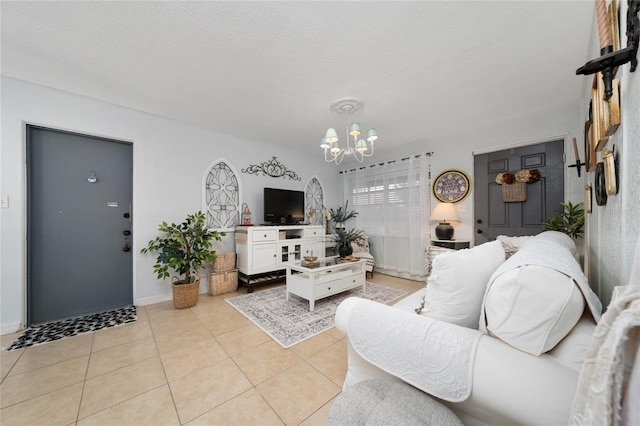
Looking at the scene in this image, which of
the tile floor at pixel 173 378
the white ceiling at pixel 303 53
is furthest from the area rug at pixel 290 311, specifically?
the white ceiling at pixel 303 53

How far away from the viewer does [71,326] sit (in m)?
2.31

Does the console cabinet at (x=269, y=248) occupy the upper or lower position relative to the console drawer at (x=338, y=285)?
upper

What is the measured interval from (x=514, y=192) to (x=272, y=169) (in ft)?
12.1

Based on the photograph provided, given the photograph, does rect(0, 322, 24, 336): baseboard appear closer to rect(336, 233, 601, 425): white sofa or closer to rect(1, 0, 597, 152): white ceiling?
rect(1, 0, 597, 152): white ceiling

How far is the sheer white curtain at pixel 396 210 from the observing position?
3.87 metres

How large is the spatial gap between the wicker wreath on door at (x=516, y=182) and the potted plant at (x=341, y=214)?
241 cm

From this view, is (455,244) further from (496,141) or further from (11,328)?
(11,328)

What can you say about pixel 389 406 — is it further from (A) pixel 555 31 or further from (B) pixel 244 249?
(B) pixel 244 249

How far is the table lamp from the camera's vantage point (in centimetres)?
338

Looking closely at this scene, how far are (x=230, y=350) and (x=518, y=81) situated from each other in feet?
12.0

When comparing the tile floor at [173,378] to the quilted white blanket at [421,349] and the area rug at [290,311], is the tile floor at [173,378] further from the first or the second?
the quilted white blanket at [421,349]

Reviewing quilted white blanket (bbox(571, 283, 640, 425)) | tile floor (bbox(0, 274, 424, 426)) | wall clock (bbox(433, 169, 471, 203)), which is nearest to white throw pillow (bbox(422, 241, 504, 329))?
quilted white blanket (bbox(571, 283, 640, 425))

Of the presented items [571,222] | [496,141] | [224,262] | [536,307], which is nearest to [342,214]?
[224,262]

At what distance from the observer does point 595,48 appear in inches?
64.0
